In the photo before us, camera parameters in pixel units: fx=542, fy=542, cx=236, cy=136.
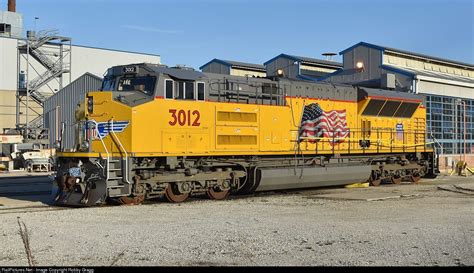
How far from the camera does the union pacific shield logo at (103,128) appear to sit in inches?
557

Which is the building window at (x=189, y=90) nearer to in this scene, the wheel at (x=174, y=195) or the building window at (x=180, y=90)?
the building window at (x=180, y=90)

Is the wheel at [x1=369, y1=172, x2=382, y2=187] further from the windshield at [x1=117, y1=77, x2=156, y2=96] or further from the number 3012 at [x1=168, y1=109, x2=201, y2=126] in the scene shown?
the windshield at [x1=117, y1=77, x2=156, y2=96]

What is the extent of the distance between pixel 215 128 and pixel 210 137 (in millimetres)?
312

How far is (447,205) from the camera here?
46.2 feet

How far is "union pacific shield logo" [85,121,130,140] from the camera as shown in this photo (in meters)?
14.2

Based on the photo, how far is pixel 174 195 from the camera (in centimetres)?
1516

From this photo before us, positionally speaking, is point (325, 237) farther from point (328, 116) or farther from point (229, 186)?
point (328, 116)

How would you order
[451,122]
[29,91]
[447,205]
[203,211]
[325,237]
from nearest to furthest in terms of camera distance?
1. [325,237]
2. [203,211]
3. [447,205]
4. [451,122]
5. [29,91]

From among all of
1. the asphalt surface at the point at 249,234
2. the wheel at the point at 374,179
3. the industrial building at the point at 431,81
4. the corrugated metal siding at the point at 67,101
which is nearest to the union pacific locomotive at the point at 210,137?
the wheel at the point at 374,179

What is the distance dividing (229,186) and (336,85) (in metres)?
6.32

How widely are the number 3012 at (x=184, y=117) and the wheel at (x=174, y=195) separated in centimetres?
175

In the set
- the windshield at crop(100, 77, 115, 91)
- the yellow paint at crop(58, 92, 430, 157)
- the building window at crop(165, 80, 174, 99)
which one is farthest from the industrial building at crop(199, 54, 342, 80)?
the building window at crop(165, 80, 174, 99)

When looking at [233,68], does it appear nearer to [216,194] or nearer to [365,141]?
[365,141]

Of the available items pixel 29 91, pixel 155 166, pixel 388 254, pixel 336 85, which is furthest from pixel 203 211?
pixel 29 91
